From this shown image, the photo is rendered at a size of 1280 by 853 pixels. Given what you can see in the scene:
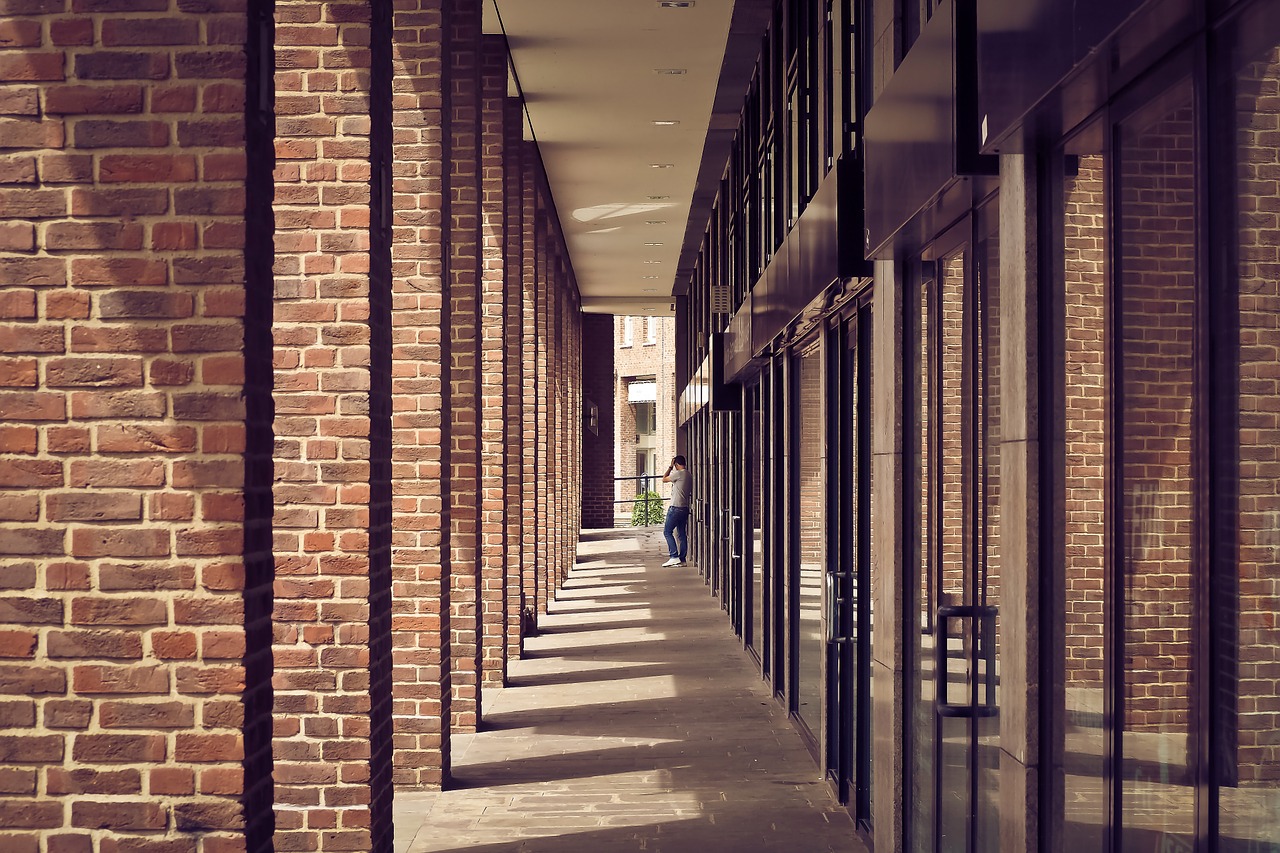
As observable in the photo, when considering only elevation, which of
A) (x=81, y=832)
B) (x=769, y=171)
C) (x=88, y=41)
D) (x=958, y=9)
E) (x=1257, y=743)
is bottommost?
(x=81, y=832)

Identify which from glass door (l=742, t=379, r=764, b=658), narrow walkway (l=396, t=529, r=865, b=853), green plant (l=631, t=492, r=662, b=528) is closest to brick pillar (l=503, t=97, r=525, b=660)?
narrow walkway (l=396, t=529, r=865, b=853)

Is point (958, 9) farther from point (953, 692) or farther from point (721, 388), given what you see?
point (721, 388)

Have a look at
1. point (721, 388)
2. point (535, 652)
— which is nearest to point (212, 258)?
point (535, 652)

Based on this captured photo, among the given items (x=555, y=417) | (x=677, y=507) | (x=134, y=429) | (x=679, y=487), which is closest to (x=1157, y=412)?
(x=134, y=429)

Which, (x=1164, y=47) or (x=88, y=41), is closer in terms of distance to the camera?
(x=1164, y=47)

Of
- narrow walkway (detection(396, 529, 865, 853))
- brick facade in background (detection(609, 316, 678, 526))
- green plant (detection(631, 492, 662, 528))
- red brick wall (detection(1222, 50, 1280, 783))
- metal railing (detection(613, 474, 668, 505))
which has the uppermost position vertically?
brick facade in background (detection(609, 316, 678, 526))

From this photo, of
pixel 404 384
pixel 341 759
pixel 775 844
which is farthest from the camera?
pixel 404 384

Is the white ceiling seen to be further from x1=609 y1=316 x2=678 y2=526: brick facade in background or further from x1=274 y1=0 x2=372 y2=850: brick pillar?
x1=609 y1=316 x2=678 y2=526: brick facade in background

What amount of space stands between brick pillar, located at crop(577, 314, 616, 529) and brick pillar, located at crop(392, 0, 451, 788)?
30482 millimetres

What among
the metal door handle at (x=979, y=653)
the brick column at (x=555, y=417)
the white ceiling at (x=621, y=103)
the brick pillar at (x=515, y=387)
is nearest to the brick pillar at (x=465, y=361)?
the white ceiling at (x=621, y=103)

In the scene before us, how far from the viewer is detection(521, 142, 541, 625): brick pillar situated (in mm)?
13109

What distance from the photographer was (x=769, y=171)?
32.7ft

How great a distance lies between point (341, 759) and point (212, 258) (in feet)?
7.63

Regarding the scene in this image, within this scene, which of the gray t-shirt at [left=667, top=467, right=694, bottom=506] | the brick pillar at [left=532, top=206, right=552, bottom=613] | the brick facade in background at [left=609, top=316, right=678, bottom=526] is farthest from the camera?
the brick facade in background at [left=609, top=316, right=678, bottom=526]
